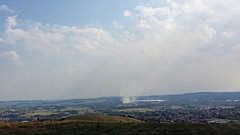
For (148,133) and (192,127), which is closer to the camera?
(148,133)

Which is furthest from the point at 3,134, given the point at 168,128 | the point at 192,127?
the point at 192,127

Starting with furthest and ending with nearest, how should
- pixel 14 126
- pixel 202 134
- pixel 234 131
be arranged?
pixel 14 126 → pixel 234 131 → pixel 202 134

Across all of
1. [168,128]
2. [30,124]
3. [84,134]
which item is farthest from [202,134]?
[30,124]

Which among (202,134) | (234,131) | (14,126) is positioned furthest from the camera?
(14,126)

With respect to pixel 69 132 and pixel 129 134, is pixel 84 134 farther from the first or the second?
pixel 129 134

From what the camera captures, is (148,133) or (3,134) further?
(3,134)

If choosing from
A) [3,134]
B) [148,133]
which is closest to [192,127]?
[148,133]

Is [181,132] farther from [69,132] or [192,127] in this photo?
[69,132]
